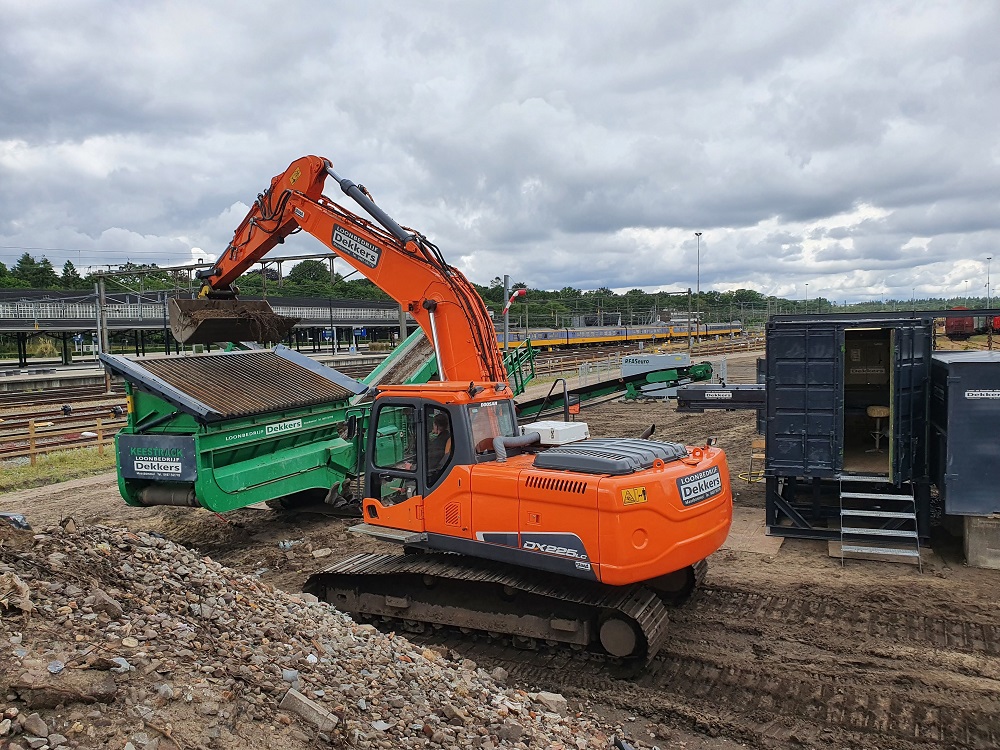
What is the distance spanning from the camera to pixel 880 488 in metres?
9.53

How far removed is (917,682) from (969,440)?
3.73 metres

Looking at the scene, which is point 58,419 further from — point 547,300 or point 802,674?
point 547,300

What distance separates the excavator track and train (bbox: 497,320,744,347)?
44.0 metres

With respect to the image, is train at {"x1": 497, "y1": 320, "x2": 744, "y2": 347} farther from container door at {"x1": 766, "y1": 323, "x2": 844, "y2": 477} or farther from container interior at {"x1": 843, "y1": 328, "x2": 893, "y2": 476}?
container door at {"x1": 766, "y1": 323, "x2": 844, "y2": 477}

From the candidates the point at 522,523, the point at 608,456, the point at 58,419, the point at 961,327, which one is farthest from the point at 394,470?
the point at 961,327

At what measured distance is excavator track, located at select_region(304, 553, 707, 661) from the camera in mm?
6047

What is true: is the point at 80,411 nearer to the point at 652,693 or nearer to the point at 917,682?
the point at 652,693

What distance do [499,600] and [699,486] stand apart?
2074mm

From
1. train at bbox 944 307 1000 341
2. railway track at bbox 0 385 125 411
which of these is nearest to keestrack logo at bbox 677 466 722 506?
railway track at bbox 0 385 125 411

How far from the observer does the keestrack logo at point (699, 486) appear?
6059mm

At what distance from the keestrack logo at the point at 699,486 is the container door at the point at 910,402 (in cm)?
378

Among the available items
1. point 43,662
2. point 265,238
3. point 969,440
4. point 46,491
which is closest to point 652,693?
point 43,662

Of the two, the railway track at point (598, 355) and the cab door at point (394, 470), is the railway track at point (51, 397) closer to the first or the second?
the railway track at point (598, 355)

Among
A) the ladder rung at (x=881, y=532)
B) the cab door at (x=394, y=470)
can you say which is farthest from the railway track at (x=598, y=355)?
the cab door at (x=394, y=470)
